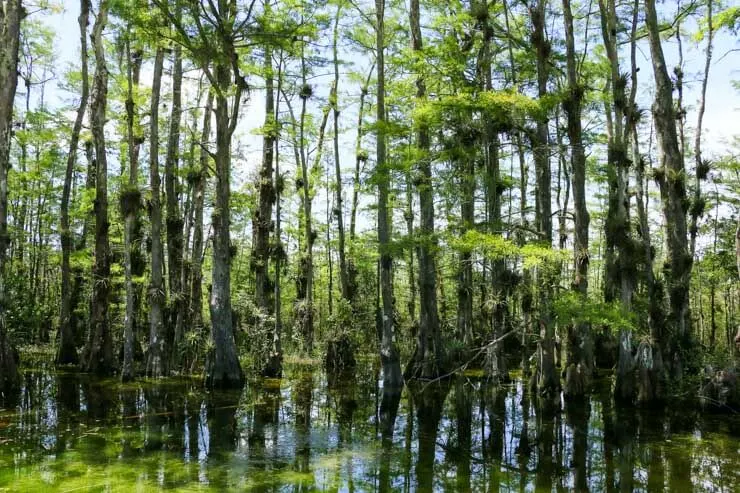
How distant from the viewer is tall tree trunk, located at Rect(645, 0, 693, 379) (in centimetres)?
1323

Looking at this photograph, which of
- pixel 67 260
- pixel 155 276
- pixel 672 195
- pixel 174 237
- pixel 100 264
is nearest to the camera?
pixel 672 195

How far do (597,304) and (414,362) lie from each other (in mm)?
7057

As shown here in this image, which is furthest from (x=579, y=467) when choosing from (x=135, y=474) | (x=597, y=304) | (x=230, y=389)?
(x=230, y=389)

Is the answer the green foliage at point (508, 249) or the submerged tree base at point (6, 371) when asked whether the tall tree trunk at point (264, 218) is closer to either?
the submerged tree base at point (6, 371)

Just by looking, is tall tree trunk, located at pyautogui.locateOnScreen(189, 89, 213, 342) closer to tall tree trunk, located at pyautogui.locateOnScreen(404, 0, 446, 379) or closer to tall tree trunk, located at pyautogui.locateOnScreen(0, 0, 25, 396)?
tall tree trunk, located at pyautogui.locateOnScreen(0, 0, 25, 396)

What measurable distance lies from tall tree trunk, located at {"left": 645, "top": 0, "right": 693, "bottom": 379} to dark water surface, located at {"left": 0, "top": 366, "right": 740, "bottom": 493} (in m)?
2.57

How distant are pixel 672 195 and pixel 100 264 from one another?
13801 millimetres

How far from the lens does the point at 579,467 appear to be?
7422 mm

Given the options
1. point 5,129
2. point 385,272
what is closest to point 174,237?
point 5,129

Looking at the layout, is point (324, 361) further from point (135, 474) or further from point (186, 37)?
point (135, 474)

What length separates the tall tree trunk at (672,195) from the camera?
43.4ft

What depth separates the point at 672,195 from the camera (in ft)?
43.9

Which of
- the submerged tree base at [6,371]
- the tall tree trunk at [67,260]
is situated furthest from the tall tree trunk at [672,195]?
the tall tree trunk at [67,260]

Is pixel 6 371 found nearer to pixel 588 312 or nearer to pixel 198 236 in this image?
pixel 198 236
